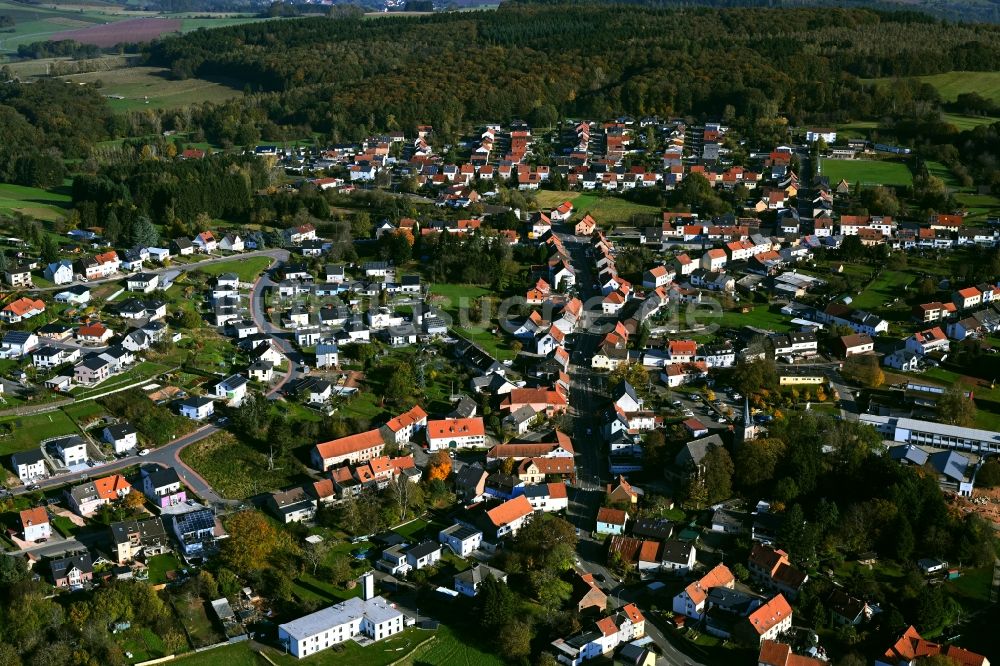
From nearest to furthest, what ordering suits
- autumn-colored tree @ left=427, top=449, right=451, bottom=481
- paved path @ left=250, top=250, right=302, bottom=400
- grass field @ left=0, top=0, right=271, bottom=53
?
autumn-colored tree @ left=427, top=449, right=451, bottom=481 < paved path @ left=250, top=250, right=302, bottom=400 < grass field @ left=0, top=0, right=271, bottom=53

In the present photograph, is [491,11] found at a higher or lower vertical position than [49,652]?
higher

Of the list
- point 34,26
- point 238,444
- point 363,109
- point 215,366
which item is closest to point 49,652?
point 238,444

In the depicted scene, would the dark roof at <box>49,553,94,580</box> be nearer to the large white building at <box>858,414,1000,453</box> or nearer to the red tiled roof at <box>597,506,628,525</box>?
the red tiled roof at <box>597,506,628,525</box>

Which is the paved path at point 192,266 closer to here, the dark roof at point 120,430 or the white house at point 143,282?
the white house at point 143,282

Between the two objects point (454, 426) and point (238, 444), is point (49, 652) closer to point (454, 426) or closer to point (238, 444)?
point (238, 444)

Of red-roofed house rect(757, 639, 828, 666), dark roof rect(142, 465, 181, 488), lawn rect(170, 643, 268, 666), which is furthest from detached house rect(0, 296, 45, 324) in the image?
red-roofed house rect(757, 639, 828, 666)

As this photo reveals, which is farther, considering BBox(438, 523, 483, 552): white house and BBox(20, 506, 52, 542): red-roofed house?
BBox(438, 523, 483, 552): white house

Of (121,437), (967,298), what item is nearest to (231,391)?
(121,437)

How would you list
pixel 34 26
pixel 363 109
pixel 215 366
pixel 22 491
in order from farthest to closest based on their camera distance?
pixel 34 26, pixel 363 109, pixel 215 366, pixel 22 491
